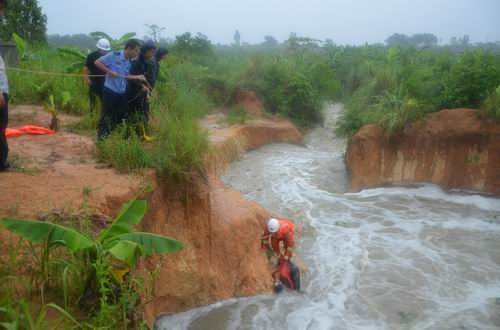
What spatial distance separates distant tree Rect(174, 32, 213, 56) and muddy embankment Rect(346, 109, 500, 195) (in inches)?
574

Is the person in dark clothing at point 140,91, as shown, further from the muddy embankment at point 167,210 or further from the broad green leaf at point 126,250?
the broad green leaf at point 126,250

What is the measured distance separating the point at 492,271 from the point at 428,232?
1752 millimetres

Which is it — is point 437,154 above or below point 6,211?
below

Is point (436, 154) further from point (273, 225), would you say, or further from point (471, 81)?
point (273, 225)

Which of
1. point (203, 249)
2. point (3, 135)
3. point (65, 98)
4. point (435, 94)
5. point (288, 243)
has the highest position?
point (435, 94)

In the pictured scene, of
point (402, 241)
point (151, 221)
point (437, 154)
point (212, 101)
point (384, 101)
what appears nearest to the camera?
point (151, 221)

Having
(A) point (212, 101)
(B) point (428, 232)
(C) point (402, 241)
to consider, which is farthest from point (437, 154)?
(A) point (212, 101)

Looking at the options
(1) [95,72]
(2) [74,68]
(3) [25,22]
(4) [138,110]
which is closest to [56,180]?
(4) [138,110]

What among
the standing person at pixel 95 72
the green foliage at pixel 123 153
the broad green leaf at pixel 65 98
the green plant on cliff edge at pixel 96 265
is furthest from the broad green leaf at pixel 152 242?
the broad green leaf at pixel 65 98

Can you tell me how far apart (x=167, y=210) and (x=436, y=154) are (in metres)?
8.17

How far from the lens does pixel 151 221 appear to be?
17.5 ft

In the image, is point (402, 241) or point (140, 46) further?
point (402, 241)

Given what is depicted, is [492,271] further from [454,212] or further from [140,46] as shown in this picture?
[140,46]

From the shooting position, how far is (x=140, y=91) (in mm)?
6578
